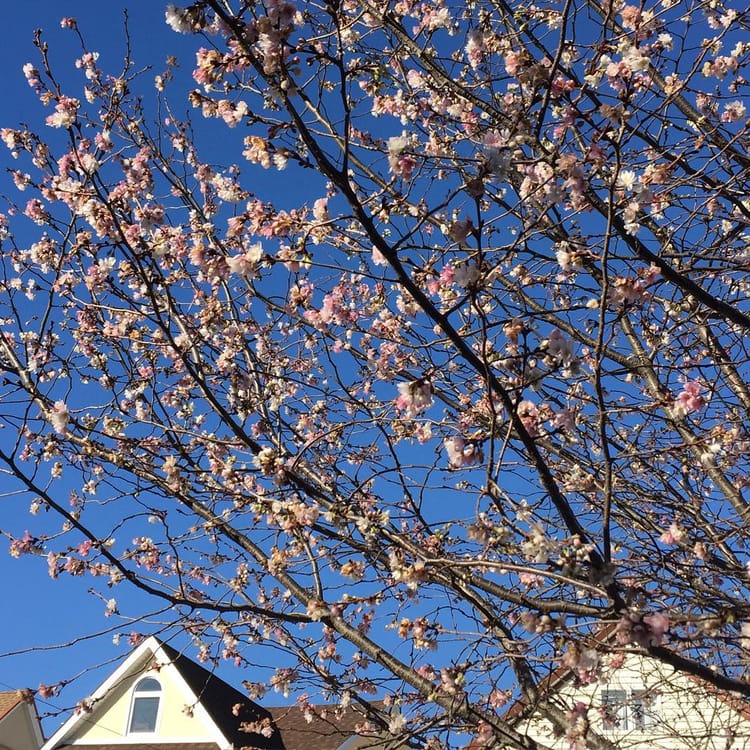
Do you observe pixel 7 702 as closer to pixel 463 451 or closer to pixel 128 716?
pixel 128 716

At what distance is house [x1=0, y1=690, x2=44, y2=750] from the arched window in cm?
270

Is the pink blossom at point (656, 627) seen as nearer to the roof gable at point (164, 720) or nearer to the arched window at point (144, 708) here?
the roof gable at point (164, 720)

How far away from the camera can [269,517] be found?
375 centimetres

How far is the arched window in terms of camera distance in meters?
14.5

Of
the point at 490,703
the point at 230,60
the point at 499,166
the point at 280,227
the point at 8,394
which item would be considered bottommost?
the point at 490,703

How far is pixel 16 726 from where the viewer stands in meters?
16.8

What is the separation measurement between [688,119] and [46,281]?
407 centimetres

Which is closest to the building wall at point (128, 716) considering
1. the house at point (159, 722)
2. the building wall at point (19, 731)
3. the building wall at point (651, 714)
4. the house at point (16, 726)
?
the house at point (159, 722)

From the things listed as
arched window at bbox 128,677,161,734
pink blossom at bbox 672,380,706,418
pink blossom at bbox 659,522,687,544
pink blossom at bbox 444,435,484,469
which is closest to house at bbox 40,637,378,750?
arched window at bbox 128,677,161,734

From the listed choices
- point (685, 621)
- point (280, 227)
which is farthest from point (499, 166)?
point (685, 621)

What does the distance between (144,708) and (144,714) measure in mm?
104

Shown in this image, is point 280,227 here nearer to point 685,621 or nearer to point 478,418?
point 478,418

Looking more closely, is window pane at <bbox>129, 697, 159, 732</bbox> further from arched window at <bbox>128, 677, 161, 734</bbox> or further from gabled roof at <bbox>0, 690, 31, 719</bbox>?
gabled roof at <bbox>0, 690, 31, 719</bbox>

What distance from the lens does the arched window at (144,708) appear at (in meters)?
14.5
